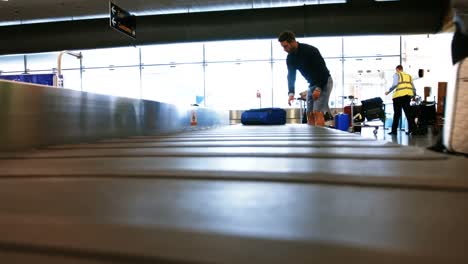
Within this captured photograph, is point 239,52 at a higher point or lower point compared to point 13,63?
higher

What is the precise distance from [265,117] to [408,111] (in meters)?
2.84

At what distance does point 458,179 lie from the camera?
2.82ft

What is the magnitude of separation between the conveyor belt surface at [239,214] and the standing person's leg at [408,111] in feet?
21.3

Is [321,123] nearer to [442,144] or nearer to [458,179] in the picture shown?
[442,144]

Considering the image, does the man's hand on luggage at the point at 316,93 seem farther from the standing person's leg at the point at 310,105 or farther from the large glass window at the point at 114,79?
the large glass window at the point at 114,79

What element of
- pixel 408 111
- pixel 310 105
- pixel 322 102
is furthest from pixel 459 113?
pixel 408 111

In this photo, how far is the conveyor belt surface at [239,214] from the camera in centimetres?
45

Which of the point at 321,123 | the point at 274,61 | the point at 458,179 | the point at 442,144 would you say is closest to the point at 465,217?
the point at 458,179

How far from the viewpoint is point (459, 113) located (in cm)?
174

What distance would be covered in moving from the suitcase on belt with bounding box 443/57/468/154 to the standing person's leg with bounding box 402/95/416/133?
18.5 ft

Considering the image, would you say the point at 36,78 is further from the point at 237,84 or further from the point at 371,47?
the point at 371,47

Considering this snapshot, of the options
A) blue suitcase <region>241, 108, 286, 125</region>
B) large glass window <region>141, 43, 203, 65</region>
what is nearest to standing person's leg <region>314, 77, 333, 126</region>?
blue suitcase <region>241, 108, 286, 125</region>

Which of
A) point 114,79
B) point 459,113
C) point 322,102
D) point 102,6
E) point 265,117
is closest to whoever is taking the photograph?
point 459,113

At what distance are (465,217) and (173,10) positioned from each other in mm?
9538
